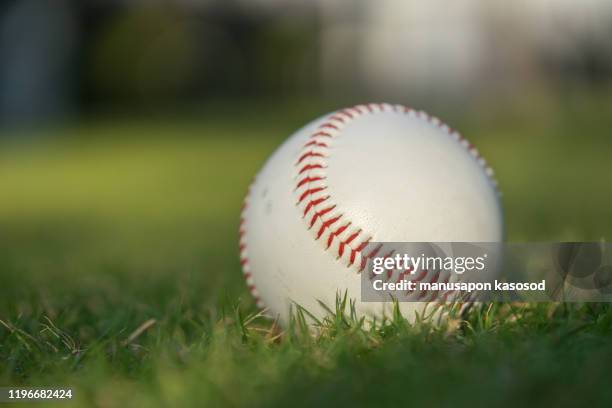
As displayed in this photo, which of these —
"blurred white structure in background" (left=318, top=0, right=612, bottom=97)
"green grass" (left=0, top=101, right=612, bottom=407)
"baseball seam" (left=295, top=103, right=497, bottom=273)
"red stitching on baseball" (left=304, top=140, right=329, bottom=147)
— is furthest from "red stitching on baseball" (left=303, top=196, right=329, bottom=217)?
"blurred white structure in background" (left=318, top=0, right=612, bottom=97)

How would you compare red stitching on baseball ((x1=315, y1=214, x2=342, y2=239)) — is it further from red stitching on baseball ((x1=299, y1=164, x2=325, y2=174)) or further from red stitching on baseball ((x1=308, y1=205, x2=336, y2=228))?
red stitching on baseball ((x1=299, y1=164, x2=325, y2=174))

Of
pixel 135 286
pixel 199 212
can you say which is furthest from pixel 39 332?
pixel 199 212

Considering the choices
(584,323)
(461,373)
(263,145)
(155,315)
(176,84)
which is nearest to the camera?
(461,373)

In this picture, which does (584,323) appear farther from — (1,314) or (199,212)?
(199,212)

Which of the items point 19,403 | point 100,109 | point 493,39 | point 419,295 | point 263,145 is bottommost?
point 19,403

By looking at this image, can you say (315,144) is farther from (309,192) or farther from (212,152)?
→ (212,152)

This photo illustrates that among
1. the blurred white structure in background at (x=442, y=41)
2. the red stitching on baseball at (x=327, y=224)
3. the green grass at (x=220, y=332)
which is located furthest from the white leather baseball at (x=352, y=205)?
the blurred white structure in background at (x=442, y=41)

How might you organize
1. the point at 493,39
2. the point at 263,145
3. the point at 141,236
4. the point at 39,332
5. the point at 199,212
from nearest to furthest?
1. the point at 39,332
2. the point at 141,236
3. the point at 199,212
4. the point at 263,145
5. the point at 493,39
